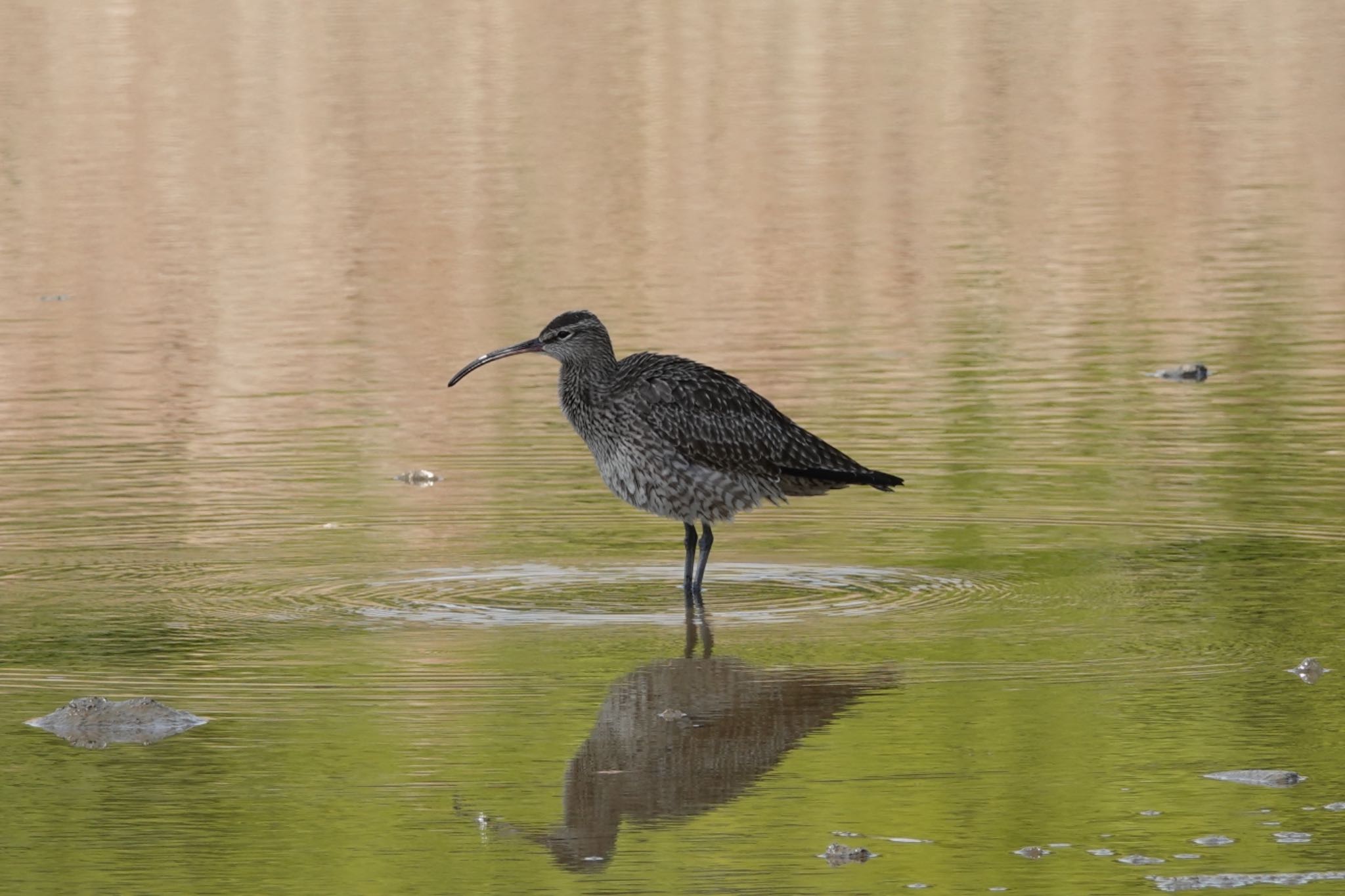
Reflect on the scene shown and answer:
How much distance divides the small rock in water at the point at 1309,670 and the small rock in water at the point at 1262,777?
1519 mm

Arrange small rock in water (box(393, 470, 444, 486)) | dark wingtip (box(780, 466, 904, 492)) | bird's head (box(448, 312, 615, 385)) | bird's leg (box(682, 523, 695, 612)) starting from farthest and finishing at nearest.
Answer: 1. small rock in water (box(393, 470, 444, 486))
2. bird's head (box(448, 312, 615, 385))
3. dark wingtip (box(780, 466, 904, 492))
4. bird's leg (box(682, 523, 695, 612))

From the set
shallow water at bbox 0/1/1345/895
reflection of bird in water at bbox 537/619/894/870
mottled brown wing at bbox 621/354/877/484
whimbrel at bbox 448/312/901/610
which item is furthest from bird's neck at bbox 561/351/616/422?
reflection of bird in water at bbox 537/619/894/870

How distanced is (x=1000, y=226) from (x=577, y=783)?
2157cm

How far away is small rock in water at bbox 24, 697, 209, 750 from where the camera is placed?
980 centimetres

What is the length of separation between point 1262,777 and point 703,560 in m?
4.13

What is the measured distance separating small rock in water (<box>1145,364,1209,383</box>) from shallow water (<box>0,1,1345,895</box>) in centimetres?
30

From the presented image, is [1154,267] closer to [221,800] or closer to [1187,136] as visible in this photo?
[1187,136]

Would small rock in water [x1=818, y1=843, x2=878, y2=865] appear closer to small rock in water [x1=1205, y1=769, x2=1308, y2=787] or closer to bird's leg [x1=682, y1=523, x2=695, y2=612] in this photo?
small rock in water [x1=1205, y1=769, x2=1308, y2=787]

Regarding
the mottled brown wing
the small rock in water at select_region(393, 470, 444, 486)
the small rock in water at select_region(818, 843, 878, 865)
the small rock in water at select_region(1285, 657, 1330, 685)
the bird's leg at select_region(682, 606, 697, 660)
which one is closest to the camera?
the small rock in water at select_region(818, 843, 878, 865)

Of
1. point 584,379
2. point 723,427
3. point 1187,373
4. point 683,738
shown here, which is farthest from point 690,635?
point 1187,373

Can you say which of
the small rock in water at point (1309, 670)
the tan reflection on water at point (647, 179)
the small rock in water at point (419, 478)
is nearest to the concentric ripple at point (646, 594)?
the small rock in water at point (1309, 670)

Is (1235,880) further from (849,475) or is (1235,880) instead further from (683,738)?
(849,475)

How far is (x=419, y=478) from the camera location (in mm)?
15656

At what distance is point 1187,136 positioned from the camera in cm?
4034
